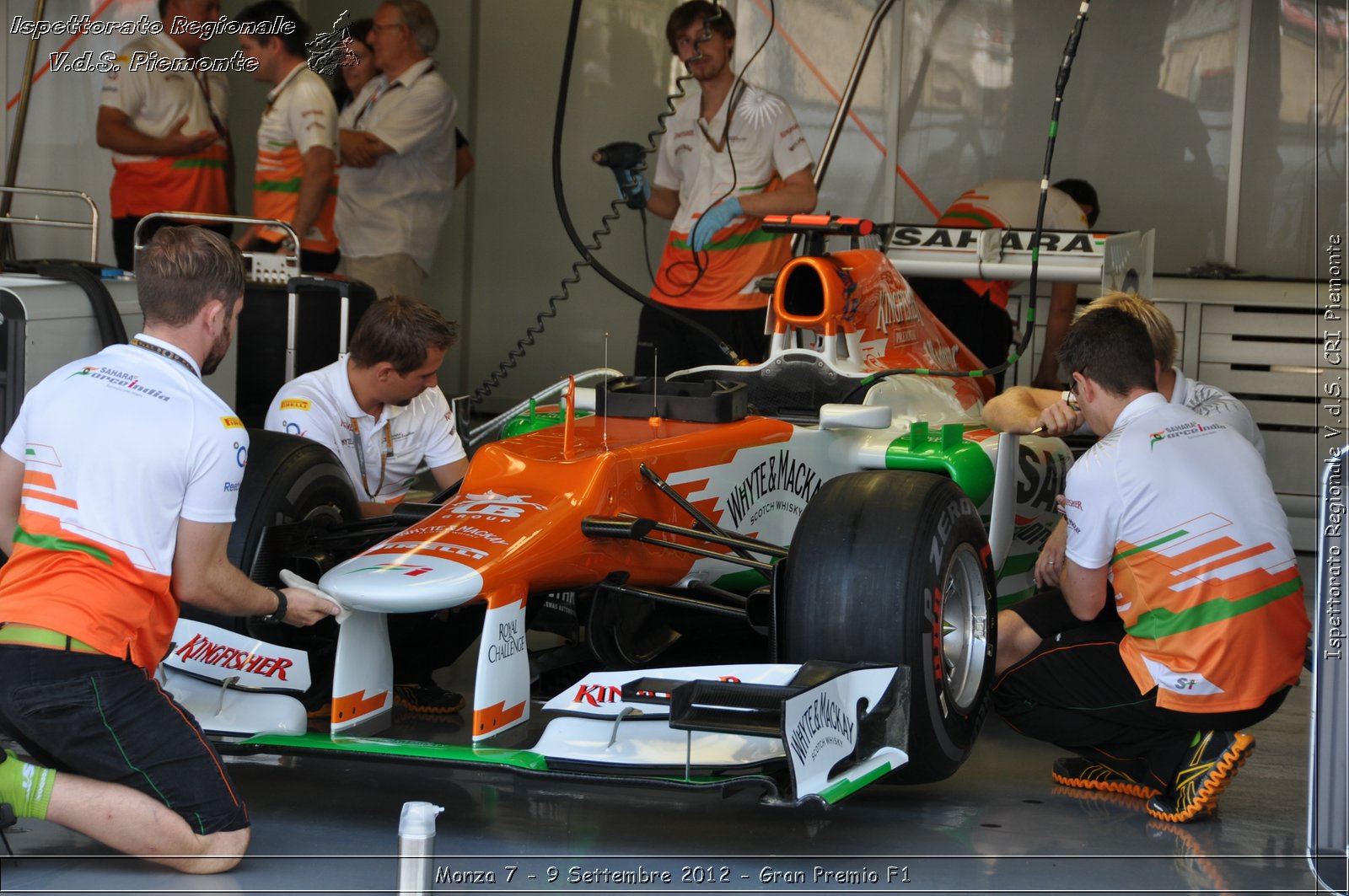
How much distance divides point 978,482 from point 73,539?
2.50 m

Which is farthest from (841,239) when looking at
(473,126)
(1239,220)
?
(473,126)

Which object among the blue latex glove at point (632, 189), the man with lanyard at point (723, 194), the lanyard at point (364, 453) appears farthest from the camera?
the man with lanyard at point (723, 194)

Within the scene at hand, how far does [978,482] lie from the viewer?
4512 mm

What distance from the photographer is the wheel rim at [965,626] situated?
381 cm

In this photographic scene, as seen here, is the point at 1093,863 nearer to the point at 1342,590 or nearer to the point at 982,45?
the point at 1342,590

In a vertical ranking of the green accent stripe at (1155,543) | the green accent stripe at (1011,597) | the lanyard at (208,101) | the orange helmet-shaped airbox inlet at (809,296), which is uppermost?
the lanyard at (208,101)

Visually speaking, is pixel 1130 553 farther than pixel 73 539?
Yes

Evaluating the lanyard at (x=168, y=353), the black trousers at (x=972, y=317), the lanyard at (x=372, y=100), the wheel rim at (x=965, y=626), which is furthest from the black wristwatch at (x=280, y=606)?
the lanyard at (x=372, y=100)

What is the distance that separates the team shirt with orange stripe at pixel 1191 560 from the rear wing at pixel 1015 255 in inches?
77.4

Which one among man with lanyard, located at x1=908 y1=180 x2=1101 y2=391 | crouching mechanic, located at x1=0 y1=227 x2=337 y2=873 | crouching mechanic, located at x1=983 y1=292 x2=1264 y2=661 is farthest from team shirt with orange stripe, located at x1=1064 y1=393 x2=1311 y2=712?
man with lanyard, located at x1=908 y1=180 x2=1101 y2=391

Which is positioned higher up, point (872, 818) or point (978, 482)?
point (978, 482)

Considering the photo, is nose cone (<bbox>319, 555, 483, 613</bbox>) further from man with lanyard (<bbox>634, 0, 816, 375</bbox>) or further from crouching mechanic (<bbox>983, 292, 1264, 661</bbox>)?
man with lanyard (<bbox>634, 0, 816, 375</bbox>)

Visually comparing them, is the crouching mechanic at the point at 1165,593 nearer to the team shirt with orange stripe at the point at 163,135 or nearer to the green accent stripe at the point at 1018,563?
the green accent stripe at the point at 1018,563

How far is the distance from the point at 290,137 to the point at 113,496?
4.41 m
